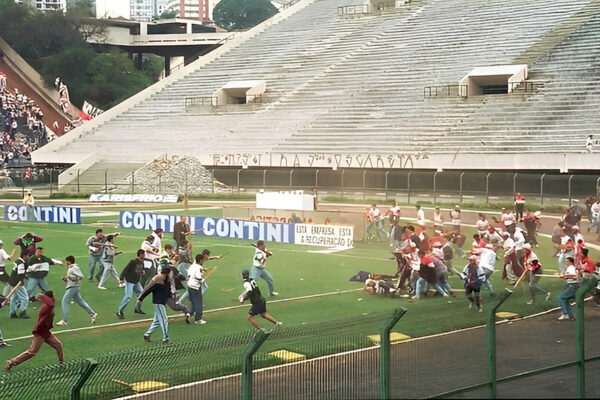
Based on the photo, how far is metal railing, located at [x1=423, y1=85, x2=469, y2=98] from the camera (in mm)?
60969

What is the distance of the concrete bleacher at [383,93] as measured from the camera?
55.8 metres

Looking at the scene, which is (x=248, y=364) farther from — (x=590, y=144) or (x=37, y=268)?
(x=590, y=144)

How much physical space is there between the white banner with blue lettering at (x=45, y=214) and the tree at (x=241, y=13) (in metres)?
112

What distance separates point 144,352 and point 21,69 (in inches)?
3285

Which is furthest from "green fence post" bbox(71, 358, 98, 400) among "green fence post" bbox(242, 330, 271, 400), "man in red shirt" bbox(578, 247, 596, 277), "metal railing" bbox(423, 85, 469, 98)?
"metal railing" bbox(423, 85, 469, 98)

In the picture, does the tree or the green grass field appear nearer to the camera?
the green grass field

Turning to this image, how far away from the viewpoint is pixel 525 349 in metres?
12.8

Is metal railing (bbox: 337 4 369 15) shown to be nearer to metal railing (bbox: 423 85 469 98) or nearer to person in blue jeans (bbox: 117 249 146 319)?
metal railing (bbox: 423 85 469 98)

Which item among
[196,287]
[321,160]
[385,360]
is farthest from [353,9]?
[385,360]

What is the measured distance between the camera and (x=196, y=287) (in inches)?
789

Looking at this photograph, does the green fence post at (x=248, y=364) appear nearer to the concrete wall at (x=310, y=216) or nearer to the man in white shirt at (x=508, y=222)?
the man in white shirt at (x=508, y=222)

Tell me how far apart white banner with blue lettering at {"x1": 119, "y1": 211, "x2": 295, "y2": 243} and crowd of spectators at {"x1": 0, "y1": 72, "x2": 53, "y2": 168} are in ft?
118

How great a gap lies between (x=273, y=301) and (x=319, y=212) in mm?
12132

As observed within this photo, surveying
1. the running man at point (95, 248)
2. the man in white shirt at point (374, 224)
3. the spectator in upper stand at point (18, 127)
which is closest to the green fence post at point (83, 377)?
the running man at point (95, 248)
